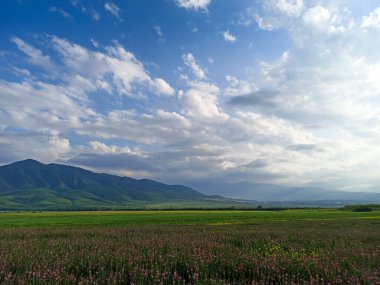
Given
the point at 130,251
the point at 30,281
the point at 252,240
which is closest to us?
the point at 30,281

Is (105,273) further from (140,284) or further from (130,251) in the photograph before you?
(130,251)

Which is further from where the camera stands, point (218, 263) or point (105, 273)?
point (218, 263)

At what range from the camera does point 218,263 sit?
10.1 meters

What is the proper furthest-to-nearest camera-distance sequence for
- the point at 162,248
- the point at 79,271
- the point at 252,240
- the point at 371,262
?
the point at 252,240, the point at 162,248, the point at 371,262, the point at 79,271

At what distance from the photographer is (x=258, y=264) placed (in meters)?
9.33

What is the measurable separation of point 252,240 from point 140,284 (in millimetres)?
10559

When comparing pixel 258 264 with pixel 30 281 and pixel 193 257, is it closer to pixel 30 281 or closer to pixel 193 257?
pixel 193 257

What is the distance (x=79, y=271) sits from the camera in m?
9.27

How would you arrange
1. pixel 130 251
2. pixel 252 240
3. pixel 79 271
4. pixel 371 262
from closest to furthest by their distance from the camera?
1. pixel 79 271
2. pixel 371 262
3. pixel 130 251
4. pixel 252 240

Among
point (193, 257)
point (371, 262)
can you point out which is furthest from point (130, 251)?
point (371, 262)

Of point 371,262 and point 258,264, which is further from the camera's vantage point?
point 371,262

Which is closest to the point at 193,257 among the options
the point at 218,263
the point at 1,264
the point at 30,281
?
the point at 218,263

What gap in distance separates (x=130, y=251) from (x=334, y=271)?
700cm

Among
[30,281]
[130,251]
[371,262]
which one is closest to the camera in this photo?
[30,281]
